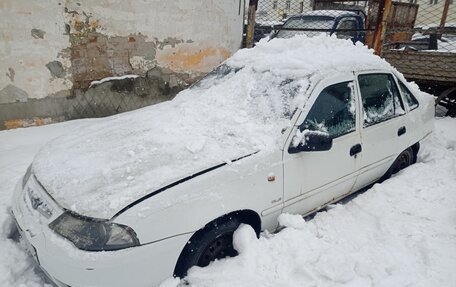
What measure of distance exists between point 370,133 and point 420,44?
737 centimetres

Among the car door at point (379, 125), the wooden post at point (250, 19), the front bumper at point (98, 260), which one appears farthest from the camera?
the wooden post at point (250, 19)

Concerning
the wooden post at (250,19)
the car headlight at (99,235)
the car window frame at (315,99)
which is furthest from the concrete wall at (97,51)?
the car window frame at (315,99)

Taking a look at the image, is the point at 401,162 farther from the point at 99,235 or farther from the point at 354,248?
the point at 99,235

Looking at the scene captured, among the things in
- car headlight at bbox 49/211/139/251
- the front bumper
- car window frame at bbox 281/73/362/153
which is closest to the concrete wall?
the front bumper

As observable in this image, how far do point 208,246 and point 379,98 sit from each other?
2.38 meters

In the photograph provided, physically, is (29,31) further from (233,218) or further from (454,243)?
(454,243)

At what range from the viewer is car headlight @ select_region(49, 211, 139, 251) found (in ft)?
7.13

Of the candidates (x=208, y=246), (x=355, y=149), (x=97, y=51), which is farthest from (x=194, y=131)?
(x=97, y=51)

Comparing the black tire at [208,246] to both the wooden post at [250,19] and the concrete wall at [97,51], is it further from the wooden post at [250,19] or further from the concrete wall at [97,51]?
the wooden post at [250,19]

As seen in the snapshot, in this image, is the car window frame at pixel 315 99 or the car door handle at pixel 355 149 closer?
the car window frame at pixel 315 99

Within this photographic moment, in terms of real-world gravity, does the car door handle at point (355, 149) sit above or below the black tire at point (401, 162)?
above

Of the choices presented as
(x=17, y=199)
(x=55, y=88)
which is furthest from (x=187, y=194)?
(x=55, y=88)

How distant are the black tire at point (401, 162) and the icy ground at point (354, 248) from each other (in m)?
0.18

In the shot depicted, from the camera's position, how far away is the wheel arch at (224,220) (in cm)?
246
